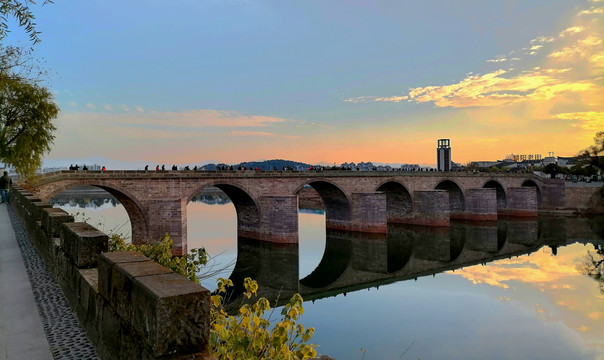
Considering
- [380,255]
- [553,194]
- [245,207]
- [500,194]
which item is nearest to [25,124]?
[245,207]

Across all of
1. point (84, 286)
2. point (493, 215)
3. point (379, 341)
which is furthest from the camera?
point (493, 215)

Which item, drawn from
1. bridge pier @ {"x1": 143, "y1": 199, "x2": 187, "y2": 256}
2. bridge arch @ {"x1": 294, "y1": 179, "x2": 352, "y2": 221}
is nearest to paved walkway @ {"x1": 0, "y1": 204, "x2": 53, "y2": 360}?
bridge pier @ {"x1": 143, "y1": 199, "x2": 187, "y2": 256}

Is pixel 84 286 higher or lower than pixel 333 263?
higher

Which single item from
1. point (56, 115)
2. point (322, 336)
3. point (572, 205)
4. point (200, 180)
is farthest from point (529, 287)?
point (572, 205)

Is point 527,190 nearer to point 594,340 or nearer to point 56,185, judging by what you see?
point 594,340

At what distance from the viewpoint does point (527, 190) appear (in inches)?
1978

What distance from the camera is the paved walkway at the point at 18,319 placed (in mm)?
3724

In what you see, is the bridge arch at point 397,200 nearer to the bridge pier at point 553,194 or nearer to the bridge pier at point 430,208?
the bridge pier at point 430,208

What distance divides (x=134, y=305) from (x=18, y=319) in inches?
118

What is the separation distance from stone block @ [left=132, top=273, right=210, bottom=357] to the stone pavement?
1.85m

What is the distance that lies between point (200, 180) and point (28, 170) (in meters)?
10.7

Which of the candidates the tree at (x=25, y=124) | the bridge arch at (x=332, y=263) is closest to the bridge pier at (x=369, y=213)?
the bridge arch at (x=332, y=263)

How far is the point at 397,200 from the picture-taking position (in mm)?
Answer: 44000

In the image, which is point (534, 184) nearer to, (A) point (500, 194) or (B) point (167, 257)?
(A) point (500, 194)
